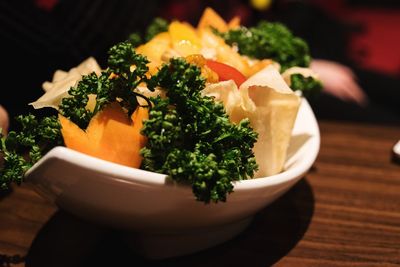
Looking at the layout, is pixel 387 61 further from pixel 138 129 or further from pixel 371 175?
pixel 138 129

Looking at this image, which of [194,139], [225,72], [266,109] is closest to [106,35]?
[225,72]

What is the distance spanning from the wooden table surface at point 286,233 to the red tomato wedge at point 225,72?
0.98 ft

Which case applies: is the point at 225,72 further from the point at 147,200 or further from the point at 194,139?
the point at 147,200

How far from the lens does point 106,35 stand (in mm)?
1891

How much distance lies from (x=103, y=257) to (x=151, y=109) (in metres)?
0.33

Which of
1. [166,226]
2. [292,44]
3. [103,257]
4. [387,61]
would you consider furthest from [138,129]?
[387,61]

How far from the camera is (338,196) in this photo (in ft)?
3.81

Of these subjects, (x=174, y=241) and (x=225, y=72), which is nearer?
(x=174, y=241)

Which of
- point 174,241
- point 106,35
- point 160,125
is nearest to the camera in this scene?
point 160,125

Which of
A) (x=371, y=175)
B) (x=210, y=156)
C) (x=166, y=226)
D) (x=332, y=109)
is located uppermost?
(x=210, y=156)

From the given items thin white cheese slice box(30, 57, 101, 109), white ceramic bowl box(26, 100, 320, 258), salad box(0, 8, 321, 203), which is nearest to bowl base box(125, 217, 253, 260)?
white ceramic bowl box(26, 100, 320, 258)

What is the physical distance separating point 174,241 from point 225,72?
36 cm

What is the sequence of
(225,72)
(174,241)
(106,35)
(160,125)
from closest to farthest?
1. (160,125)
2. (174,241)
3. (225,72)
4. (106,35)

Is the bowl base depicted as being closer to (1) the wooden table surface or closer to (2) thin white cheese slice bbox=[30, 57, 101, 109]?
(1) the wooden table surface
